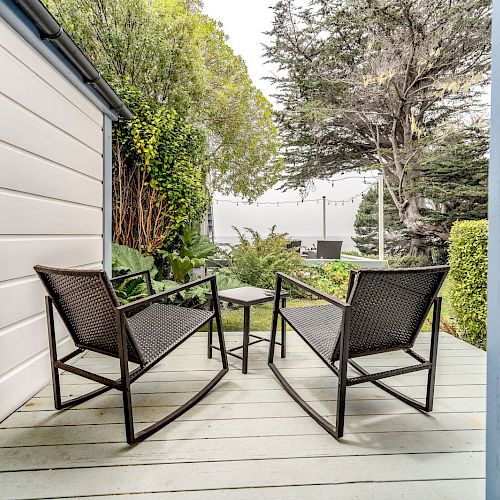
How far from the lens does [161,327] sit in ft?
6.43

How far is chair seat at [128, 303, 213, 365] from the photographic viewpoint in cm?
171

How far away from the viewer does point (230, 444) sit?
5.00 feet

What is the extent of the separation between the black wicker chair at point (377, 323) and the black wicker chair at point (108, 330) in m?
0.75

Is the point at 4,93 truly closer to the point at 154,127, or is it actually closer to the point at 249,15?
the point at 154,127

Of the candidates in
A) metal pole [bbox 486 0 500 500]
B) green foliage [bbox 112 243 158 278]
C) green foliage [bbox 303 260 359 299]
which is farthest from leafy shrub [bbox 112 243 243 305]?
metal pole [bbox 486 0 500 500]

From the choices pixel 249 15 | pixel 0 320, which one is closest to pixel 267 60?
pixel 249 15

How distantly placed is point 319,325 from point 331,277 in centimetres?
367

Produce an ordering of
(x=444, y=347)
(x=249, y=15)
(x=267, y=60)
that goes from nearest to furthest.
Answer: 1. (x=444, y=347)
2. (x=249, y=15)
3. (x=267, y=60)

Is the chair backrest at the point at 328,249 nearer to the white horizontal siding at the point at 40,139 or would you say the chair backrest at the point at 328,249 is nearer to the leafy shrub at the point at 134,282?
the leafy shrub at the point at 134,282

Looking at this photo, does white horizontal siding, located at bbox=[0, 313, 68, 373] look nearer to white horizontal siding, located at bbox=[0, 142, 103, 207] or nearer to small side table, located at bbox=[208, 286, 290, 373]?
white horizontal siding, located at bbox=[0, 142, 103, 207]

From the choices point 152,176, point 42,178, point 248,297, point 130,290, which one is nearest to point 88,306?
point 42,178

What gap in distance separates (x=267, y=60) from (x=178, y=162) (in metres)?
5.14

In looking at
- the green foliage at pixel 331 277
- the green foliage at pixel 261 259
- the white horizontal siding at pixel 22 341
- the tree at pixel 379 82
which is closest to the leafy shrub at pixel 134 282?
the green foliage at pixel 261 259

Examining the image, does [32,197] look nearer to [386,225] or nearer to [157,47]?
[157,47]
